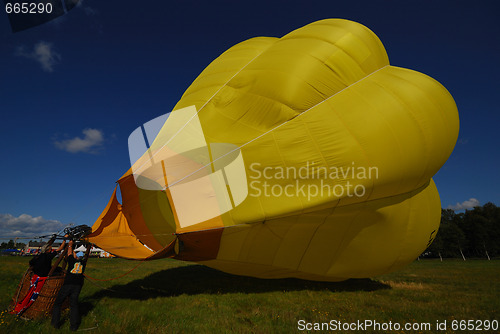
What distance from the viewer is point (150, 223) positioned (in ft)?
22.1

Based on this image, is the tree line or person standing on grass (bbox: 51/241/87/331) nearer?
person standing on grass (bbox: 51/241/87/331)

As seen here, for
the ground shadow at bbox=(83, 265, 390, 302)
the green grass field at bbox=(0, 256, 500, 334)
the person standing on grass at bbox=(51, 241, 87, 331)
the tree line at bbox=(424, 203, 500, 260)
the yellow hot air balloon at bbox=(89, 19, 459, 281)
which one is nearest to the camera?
the person standing on grass at bbox=(51, 241, 87, 331)

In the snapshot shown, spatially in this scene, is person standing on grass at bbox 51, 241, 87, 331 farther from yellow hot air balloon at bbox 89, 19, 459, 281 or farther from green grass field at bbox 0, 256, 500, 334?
yellow hot air balloon at bbox 89, 19, 459, 281

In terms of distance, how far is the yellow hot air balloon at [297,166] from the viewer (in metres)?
5.20

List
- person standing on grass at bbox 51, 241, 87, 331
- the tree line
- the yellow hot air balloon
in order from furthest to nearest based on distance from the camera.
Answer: the tree line, the yellow hot air balloon, person standing on grass at bbox 51, 241, 87, 331

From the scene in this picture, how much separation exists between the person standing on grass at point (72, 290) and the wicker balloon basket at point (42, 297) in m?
0.31

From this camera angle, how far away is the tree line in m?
43.3

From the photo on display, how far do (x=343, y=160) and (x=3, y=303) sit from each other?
7.31 metres

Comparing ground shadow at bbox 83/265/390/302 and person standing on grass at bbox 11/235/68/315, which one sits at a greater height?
person standing on grass at bbox 11/235/68/315

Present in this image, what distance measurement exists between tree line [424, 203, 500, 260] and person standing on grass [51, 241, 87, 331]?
166 ft

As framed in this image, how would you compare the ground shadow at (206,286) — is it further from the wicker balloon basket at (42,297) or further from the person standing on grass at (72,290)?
the person standing on grass at (72,290)

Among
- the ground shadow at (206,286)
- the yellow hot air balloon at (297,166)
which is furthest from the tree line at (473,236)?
the yellow hot air balloon at (297,166)

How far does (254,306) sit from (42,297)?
3.93 m

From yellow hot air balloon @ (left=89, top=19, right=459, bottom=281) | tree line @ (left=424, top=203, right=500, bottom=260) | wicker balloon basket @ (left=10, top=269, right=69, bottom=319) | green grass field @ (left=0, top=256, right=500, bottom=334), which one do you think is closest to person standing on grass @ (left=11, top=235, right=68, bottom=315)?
wicker balloon basket @ (left=10, top=269, right=69, bottom=319)
